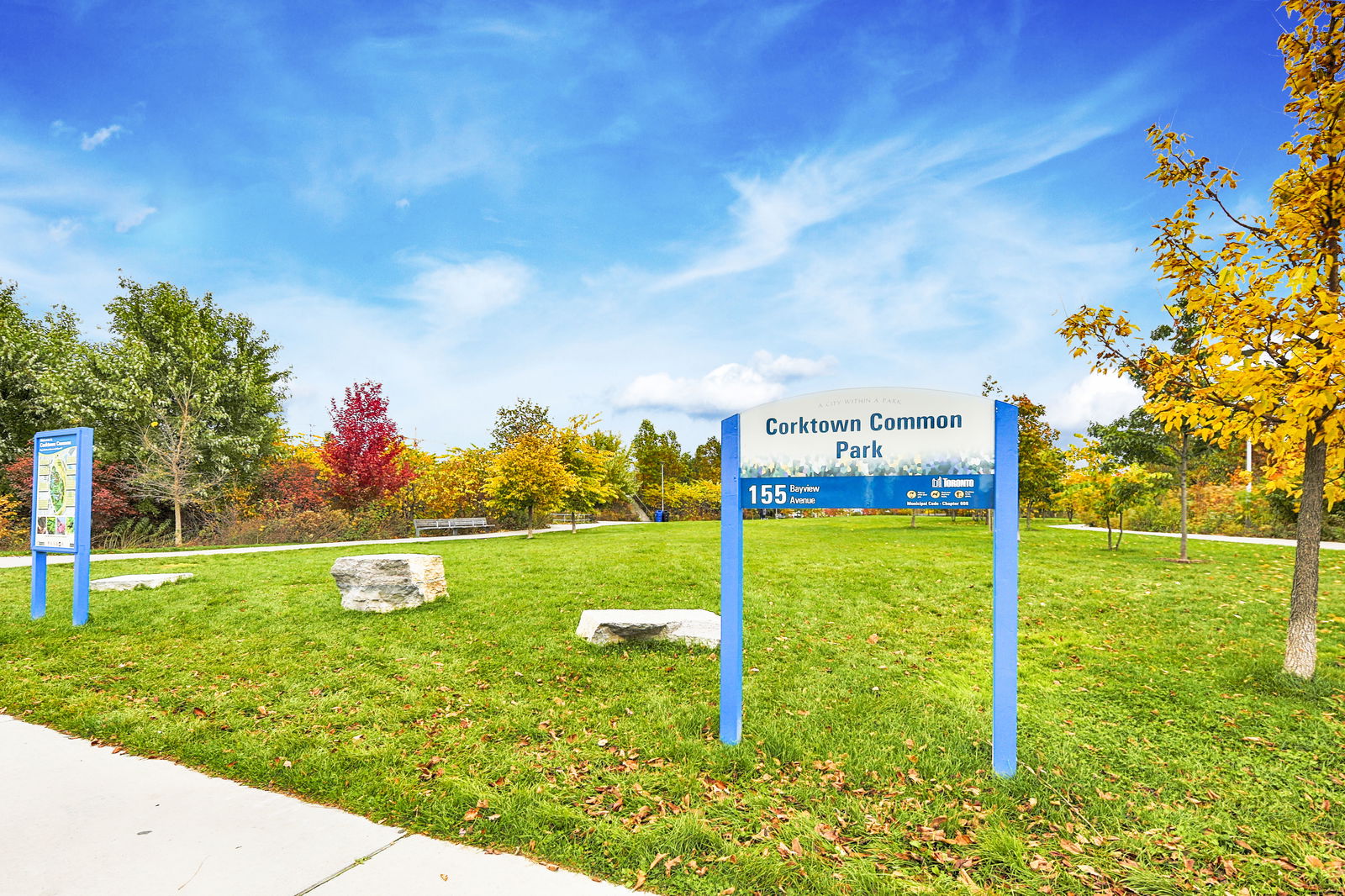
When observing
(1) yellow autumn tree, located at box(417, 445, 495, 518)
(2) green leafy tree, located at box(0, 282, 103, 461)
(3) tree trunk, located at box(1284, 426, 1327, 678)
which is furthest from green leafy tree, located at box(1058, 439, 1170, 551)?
(2) green leafy tree, located at box(0, 282, 103, 461)

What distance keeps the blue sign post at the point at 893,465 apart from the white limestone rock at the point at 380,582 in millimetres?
5266

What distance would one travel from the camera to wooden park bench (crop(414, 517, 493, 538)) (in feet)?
68.9

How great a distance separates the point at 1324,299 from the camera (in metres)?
4.39

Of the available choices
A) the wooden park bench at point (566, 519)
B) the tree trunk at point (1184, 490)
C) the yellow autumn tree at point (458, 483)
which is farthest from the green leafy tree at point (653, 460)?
the tree trunk at point (1184, 490)

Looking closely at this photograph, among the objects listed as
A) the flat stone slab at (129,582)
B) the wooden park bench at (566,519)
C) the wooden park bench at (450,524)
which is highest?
the flat stone slab at (129,582)

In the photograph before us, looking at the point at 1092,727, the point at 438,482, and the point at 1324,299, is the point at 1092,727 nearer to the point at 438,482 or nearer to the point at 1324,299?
the point at 1324,299

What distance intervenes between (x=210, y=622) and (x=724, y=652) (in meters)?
6.63

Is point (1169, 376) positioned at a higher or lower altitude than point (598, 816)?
higher

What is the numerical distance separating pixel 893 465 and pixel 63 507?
9272 mm

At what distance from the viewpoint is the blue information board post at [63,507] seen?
23.7 ft

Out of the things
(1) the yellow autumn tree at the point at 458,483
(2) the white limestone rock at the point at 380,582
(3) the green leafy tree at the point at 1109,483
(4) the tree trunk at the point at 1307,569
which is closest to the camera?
(4) the tree trunk at the point at 1307,569

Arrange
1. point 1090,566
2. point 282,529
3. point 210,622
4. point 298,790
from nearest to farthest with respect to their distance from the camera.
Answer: point 298,790
point 210,622
point 1090,566
point 282,529

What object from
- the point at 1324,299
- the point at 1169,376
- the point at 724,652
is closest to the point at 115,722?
the point at 724,652

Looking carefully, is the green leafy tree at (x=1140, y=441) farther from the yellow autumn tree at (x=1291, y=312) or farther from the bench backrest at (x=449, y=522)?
the bench backrest at (x=449, y=522)
